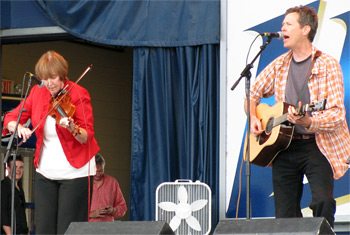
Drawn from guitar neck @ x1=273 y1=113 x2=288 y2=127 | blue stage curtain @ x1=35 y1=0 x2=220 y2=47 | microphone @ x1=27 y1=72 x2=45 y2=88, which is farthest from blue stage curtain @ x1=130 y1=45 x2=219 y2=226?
microphone @ x1=27 y1=72 x2=45 y2=88

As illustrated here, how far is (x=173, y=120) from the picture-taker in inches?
233

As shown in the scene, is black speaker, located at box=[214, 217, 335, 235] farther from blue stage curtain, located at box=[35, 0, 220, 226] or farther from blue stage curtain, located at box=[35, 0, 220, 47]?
blue stage curtain, located at box=[35, 0, 220, 47]

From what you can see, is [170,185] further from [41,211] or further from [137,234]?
[137,234]

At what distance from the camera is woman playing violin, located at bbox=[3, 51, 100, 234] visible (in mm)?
4227

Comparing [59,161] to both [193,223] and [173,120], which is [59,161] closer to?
[193,223]

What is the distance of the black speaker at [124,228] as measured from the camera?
326cm

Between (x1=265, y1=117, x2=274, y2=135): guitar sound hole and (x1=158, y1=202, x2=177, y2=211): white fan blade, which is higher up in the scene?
(x1=265, y1=117, x2=274, y2=135): guitar sound hole

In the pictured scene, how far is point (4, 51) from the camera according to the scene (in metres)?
8.47

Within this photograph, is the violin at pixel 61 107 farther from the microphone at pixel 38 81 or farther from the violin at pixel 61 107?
the microphone at pixel 38 81

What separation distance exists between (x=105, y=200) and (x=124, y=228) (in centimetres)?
376

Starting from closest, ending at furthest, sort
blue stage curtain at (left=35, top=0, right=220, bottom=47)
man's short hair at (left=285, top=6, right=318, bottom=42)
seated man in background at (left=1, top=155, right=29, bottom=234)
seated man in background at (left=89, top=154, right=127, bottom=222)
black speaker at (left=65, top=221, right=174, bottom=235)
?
1. black speaker at (left=65, top=221, right=174, bottom=235)
2. man's short hair at (left=285, top=6, right=318, bottom=42)
3. blue stage curtain at (left=35, top=0, right=220, bottom=47)
4. seated man in background at (left=1, top=155, right=29, bottom=234)
5. seated man in background at (left=89, top=154, right=127, bottom=222)

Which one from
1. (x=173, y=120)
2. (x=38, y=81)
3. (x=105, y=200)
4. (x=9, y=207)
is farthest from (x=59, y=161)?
(x=105, y=200)

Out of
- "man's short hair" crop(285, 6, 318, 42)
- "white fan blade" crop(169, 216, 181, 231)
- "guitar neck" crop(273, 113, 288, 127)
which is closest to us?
"guitar neck" crop(273, 113, 288, 127)

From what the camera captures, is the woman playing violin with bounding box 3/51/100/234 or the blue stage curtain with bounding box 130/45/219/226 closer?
the woman playing violin with bounding box 3/51/100/234
